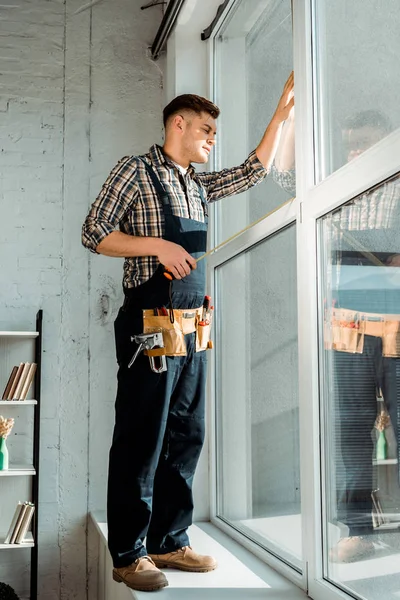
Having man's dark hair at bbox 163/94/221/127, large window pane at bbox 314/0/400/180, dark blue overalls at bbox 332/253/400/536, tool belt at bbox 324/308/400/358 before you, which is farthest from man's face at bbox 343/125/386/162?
man's dark hair at bbox 163/94/221/127

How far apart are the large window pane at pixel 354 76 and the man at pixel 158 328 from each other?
29cm

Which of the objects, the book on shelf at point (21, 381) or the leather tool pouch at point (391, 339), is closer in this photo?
the leather tool pouch at point (391, 339)

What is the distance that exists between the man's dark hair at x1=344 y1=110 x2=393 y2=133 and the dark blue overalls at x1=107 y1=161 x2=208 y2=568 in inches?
26.4

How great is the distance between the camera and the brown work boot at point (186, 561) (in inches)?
92.8

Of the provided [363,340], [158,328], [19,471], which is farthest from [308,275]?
[19,471]

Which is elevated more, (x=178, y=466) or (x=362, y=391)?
(x=362, y=391)

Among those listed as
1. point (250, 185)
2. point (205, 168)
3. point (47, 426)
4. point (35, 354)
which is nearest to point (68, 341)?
point (35, 354)

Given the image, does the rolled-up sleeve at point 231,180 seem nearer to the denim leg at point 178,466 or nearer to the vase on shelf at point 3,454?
the denim leg at point 178,466

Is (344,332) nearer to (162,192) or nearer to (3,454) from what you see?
(162,192)

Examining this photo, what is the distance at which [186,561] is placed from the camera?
93.5 inches

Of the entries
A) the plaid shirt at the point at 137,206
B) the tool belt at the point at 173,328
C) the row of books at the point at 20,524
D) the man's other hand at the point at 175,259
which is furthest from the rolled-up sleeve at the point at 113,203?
the row of books at the point at 20,524

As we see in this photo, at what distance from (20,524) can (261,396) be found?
1258 millimetres

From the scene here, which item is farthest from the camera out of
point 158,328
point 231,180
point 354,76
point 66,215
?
point 66,215

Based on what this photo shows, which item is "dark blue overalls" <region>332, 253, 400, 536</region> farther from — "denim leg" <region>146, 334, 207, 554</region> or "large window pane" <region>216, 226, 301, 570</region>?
"denim leg" <region>146, 334, 207, 554</region>
